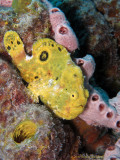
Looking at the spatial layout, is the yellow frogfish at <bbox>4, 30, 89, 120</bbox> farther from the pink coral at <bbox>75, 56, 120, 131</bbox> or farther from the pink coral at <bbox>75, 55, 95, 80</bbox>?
the pink coral at <bbox>75, 56, 120, 131</bbox>

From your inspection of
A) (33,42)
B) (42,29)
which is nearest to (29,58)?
(33,42)

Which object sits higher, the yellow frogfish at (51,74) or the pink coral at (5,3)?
the pink coral at (5,3)

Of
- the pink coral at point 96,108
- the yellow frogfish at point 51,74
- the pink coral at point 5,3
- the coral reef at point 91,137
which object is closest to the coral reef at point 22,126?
the yellow frogfish at point 51,74

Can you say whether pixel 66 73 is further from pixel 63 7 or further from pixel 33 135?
pixel 63 7

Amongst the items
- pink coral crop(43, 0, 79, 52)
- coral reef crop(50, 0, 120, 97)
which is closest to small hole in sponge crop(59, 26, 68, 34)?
pink coral crop(43, 0, 79, 52)

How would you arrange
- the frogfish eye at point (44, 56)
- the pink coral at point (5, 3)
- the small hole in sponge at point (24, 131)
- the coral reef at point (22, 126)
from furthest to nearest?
the pink coral at point (5, 3), the frogfish eye at point (44, 56), the small hole in sponge at point (24, 131), the coral reef at point (22, 126)

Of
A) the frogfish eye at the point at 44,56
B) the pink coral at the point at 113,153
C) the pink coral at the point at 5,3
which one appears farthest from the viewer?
the pink coral at the point at 5,3

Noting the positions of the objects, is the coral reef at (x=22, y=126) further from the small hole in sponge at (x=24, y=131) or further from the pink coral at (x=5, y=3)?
the pink coral at (x=5, y=3)

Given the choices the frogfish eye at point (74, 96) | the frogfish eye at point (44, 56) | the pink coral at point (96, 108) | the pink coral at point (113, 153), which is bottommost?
the pink coral at point (113, 153)
